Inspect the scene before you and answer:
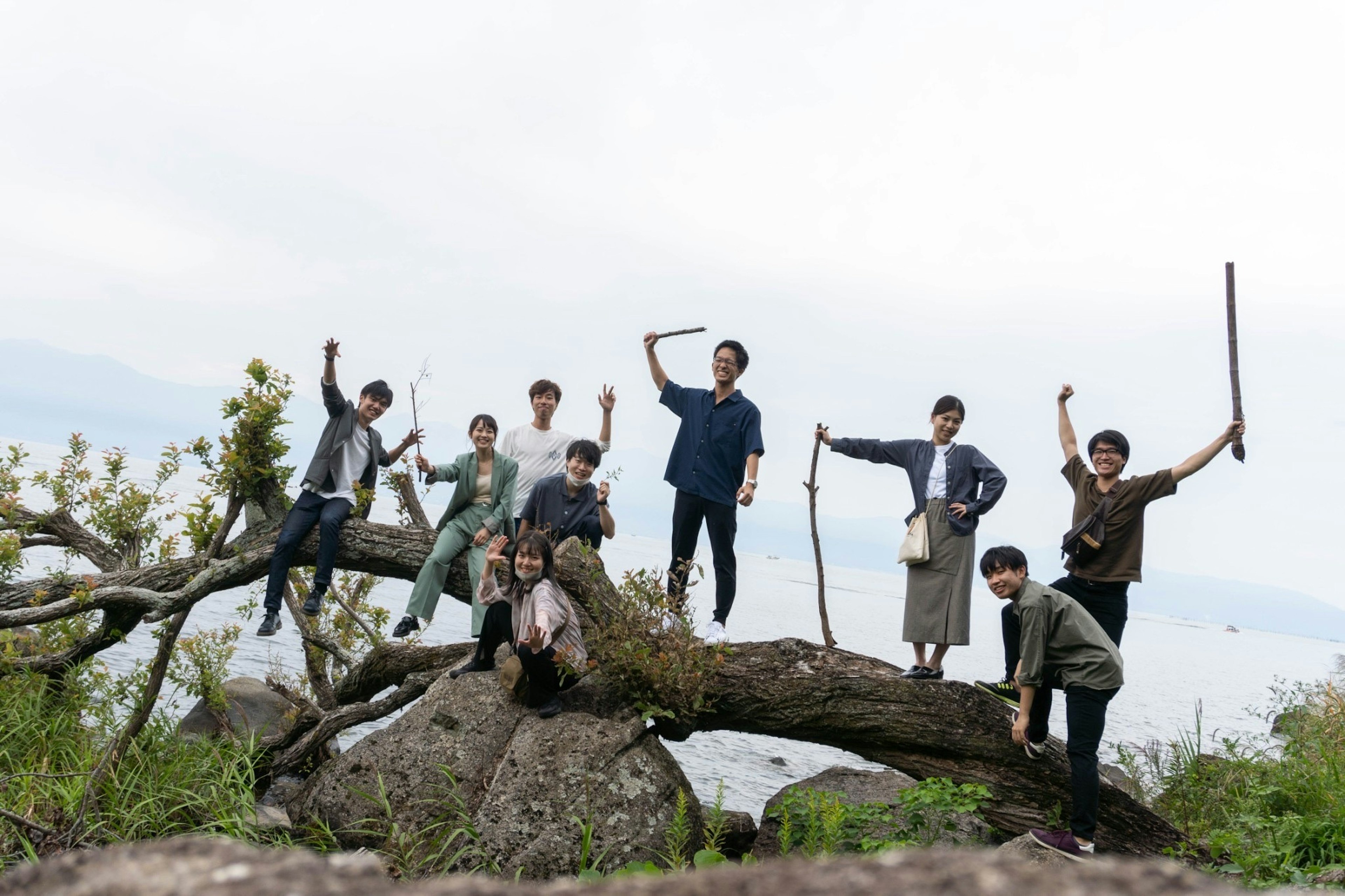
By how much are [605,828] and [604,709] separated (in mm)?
1036

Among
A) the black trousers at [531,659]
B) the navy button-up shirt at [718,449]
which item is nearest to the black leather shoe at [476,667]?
the black trousers at [531,659]

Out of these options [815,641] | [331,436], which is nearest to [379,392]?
[331,436]

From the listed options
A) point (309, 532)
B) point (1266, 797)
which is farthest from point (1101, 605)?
point (309, 532)

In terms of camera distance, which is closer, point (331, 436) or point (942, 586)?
point (942, 586)

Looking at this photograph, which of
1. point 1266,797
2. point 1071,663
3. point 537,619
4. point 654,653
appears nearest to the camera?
point 1071,663

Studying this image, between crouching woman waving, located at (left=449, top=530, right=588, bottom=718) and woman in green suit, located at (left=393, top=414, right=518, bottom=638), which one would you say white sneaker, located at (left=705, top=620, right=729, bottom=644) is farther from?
woman in green suit, located at (left=393, top=414, right=518, bottom=638)

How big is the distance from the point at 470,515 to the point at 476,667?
1448 millimetres

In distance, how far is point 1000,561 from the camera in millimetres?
6367

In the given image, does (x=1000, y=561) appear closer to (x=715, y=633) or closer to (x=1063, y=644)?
(x=1063, y=644)

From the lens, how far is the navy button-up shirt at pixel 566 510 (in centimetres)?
798

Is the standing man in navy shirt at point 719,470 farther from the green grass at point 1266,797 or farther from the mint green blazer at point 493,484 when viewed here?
the green grass at point 1266,797

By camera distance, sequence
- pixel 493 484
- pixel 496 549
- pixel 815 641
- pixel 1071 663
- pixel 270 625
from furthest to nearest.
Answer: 1. pixel 815 641
2. pixel 493 484
3. pixel 270 625
4. pixel 496 549
5. pixel 1071 663

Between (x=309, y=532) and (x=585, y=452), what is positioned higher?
(x=585, y=452)

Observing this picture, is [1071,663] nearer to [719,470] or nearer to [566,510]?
[719,470]
